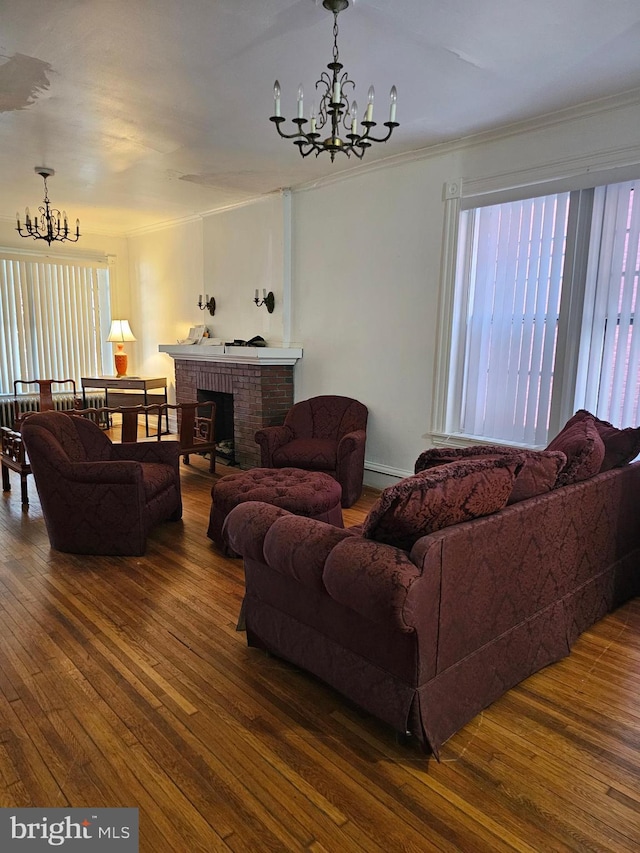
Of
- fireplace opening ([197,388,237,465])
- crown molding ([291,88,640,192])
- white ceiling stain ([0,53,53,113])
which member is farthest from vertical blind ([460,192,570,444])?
fireplace opening ([197,388,237,465])

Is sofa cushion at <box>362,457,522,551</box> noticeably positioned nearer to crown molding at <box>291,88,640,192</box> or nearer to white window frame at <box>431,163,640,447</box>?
white window frame at <box>431,163,640,447</box>

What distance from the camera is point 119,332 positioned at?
306 inches

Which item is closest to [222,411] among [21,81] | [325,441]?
[325,441]

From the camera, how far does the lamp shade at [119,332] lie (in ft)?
25.4

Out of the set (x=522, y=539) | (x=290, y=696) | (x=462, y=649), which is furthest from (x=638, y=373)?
(x=290, y=696)

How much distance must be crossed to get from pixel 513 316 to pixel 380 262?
1.30 m

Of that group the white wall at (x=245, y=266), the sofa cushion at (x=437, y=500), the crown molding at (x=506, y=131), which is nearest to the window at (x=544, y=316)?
the crown molding at (x=506, y=131)

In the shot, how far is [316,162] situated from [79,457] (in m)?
3.05

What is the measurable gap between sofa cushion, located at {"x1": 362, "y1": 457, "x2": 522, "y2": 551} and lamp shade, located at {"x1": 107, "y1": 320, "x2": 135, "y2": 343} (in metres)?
6.77

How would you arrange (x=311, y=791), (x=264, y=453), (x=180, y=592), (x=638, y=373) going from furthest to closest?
(x=264, y=453) < (x=638, y=373) < (x=180, y=592) < (x=311, y=791)

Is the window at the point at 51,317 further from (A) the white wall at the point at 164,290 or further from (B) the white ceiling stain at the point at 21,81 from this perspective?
(B) the white ceiling stain at the point at 21,81

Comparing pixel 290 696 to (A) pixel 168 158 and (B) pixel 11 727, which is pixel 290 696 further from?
(A) pixel 168 158

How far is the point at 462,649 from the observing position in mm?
1901

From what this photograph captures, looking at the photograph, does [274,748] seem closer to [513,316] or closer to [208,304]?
[513,316]
